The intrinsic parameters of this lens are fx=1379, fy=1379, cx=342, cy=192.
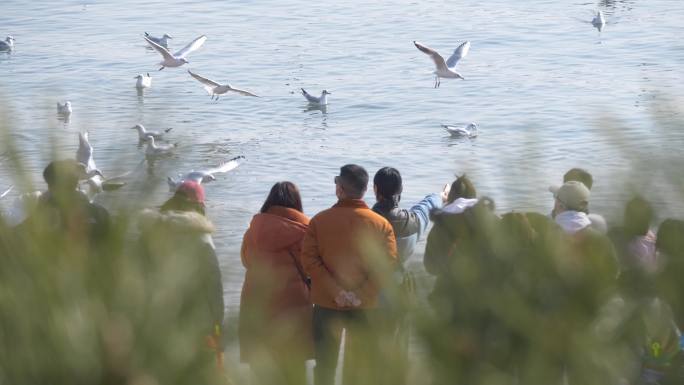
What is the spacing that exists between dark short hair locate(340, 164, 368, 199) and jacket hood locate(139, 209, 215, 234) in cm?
377

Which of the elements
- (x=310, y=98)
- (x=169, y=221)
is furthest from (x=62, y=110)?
(x=310, y=98)

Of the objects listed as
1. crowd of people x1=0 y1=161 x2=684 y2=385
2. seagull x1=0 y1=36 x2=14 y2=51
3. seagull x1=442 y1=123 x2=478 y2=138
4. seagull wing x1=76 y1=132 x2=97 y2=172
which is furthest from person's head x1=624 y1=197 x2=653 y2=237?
seagull x1=0 y1=36 x2=14 y2=51

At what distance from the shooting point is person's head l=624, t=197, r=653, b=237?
6.46 feet

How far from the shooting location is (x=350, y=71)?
32.5 m

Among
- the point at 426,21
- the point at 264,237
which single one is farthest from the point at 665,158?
the point at 426,21

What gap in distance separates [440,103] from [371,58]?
540 cm

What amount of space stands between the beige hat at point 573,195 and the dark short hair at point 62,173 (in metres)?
0.83

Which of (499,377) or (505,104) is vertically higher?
(499,377)

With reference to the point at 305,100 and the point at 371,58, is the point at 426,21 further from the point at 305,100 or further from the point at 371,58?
the point at 305,100

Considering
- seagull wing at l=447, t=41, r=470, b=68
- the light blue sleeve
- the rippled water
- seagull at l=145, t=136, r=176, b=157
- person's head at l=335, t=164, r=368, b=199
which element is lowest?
the rippled water

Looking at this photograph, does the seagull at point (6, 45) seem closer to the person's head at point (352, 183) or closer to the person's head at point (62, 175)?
the person's head at point (352, 183)

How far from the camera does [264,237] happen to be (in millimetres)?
5992

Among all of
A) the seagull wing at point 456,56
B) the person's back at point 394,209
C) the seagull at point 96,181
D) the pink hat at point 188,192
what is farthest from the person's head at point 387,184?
the seagull wing at point 456,56

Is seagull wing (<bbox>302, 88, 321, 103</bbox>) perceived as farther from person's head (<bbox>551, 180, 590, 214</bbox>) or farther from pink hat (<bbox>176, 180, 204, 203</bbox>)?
person's head (<bbox>551, 180, 590, 214</bbox>)
